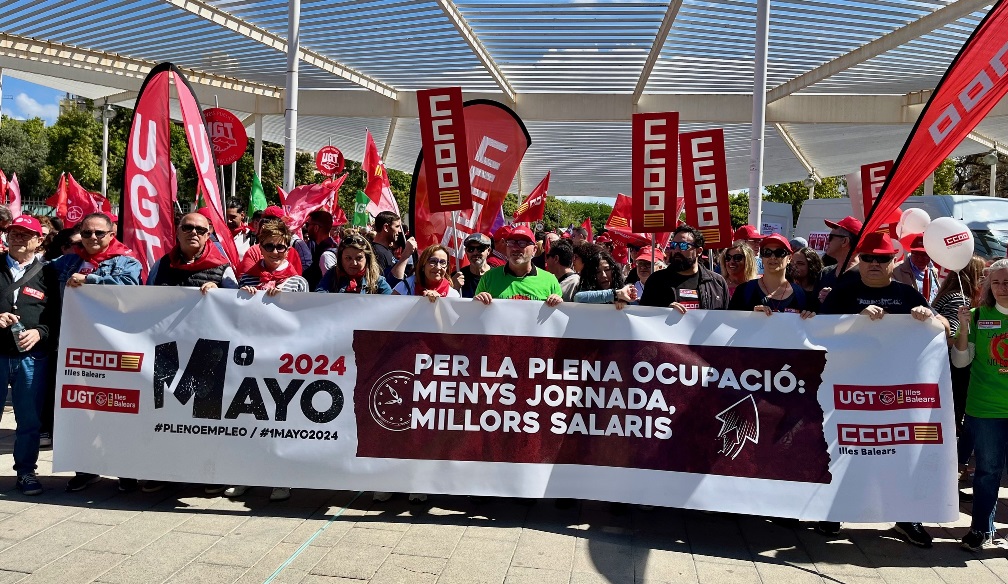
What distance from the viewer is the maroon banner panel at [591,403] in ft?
16.1

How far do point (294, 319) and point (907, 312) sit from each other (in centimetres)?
371

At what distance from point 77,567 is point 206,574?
64cm

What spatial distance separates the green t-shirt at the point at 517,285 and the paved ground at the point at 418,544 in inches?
53.4

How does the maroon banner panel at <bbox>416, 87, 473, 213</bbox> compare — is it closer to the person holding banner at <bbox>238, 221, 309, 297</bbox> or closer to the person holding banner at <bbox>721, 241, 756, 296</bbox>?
the person holding banner at <bbox>238, 221, 309, 297</bbox>

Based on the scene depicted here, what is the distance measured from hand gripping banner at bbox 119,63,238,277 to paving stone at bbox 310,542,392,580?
9.68 feet

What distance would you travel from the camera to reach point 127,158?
6.13m

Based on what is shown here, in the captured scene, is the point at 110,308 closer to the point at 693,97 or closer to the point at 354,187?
the point at 693,97

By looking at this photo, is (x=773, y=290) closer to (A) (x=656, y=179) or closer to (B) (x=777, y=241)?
(B) (x=777, y=241)

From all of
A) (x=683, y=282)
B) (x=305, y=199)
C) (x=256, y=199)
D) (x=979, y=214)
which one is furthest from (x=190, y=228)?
(x=979, y=214)

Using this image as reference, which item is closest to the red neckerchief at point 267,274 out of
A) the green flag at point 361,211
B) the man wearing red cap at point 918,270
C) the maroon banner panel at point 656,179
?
the maroon banner panel at point 656,179

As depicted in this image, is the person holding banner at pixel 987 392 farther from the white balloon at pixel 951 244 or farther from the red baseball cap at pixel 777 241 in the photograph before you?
the red baseball cap at pixel 777 241

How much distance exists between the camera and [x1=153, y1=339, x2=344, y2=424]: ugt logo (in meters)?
5.14

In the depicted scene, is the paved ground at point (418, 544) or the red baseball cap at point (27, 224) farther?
the red baseball cap at point (27, 224)

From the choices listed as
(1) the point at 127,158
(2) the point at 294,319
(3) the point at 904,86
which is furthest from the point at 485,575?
(3) the point at 904,86
